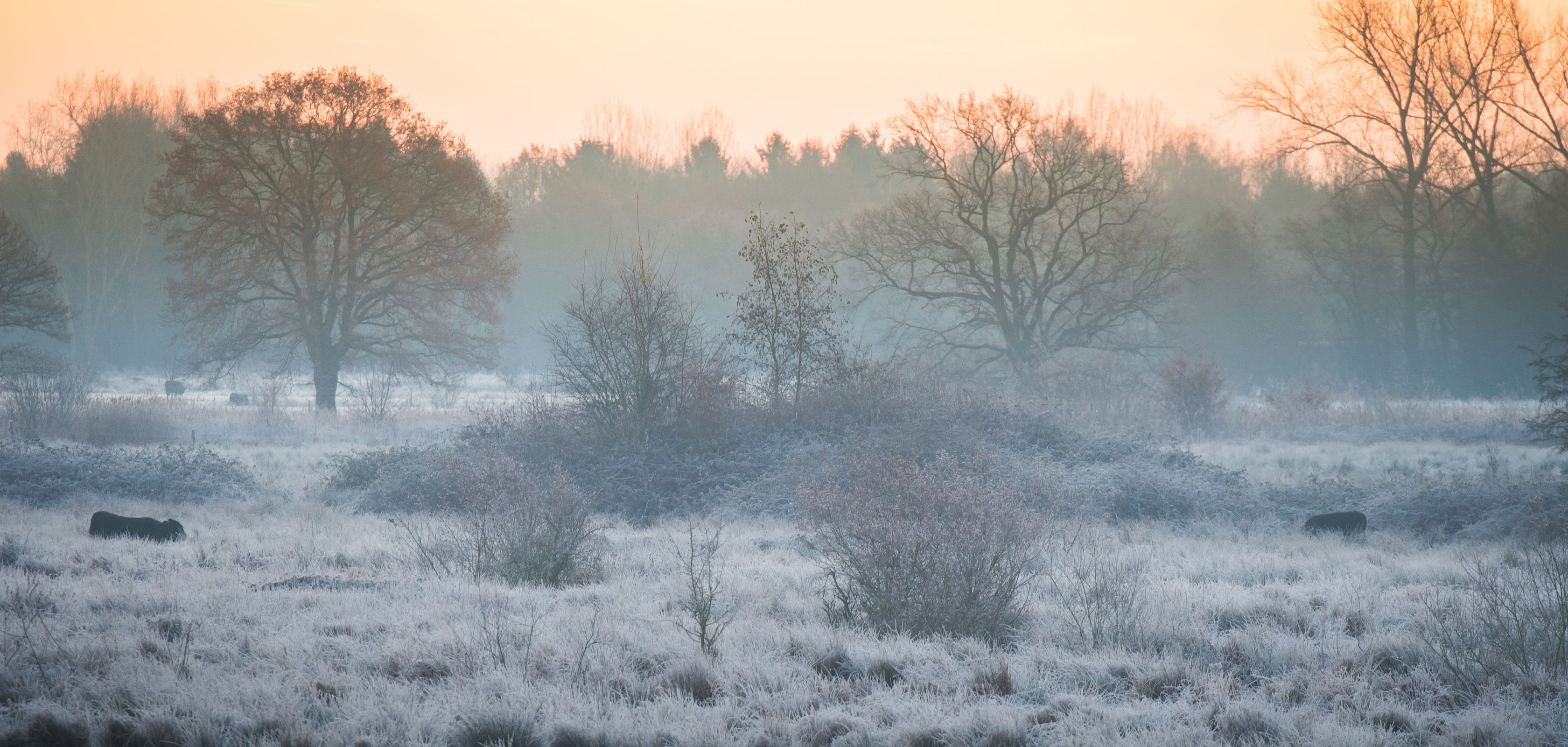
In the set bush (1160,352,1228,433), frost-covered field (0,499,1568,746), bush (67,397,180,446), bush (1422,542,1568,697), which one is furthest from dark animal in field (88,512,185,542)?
bush (1160,352,1228,433)

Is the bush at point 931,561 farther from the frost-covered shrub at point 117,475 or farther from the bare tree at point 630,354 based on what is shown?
the frost-covered shrub at point 117,475

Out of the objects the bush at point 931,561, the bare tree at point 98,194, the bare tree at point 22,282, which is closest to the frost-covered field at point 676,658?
the bush at point 931,561

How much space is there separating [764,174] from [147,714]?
51583 millimetres

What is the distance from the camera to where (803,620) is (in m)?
6.42

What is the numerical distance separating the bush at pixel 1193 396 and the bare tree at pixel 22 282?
27.5m

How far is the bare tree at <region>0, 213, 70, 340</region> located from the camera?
2283cm

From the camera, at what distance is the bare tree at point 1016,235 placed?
83.0 feet

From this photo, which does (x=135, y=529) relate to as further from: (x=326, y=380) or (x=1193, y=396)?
(x=1193, y=396)

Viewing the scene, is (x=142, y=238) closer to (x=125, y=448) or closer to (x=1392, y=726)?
(x=125, y=448)

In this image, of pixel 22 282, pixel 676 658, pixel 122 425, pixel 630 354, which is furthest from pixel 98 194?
pixel 676 658

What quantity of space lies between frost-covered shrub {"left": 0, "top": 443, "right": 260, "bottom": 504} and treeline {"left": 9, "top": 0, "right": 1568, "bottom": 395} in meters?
7.93

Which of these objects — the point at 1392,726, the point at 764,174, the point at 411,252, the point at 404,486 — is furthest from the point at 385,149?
the point at 764,174

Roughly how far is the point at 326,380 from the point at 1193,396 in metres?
22.0

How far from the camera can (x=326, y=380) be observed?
25.3 m
